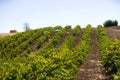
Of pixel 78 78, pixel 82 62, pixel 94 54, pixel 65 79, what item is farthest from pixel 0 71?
pixel 94 54

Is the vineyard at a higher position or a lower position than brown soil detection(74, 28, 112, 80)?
higher

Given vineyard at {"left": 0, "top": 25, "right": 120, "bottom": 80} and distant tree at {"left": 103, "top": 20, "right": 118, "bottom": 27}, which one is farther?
distant tree at {"left": 103, "top": 20, "right": 118, "bottom": 27}

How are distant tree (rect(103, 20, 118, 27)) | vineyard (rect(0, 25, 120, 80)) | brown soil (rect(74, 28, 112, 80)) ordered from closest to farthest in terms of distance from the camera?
vineyard (rect(0, 25, 120, 80))
brown soil (rect(74, 28, 112, 80))
distant tree (rect(103, 20, 118, 27))

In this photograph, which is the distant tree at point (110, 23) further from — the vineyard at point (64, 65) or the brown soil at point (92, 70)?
the brown soil at point (92, 70)

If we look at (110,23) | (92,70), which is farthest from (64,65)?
(110,23)

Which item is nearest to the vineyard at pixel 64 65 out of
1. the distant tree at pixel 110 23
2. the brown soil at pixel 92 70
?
the brown soil at pixel 92 70

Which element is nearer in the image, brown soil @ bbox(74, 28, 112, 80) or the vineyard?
the vineyard

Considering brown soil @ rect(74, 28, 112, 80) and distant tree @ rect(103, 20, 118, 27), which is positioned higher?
distant tree @ rect(103, 20, 118, 27)

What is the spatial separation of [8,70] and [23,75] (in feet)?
1.96

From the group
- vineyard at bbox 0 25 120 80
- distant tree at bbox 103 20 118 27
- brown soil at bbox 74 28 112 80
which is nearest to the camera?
vineyard at bbox 0 25 120 80

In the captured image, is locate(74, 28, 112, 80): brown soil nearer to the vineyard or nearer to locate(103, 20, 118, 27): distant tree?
the vineyard

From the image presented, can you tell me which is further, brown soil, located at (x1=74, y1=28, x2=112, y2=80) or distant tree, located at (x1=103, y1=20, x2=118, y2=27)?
distant tree, located at (x1=103, y1=20, x2=118, y2=27)

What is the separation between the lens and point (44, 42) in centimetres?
3884

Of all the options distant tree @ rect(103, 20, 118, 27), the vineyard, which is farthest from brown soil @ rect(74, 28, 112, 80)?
distant tree @ rect(103, 20, 118, 27)
